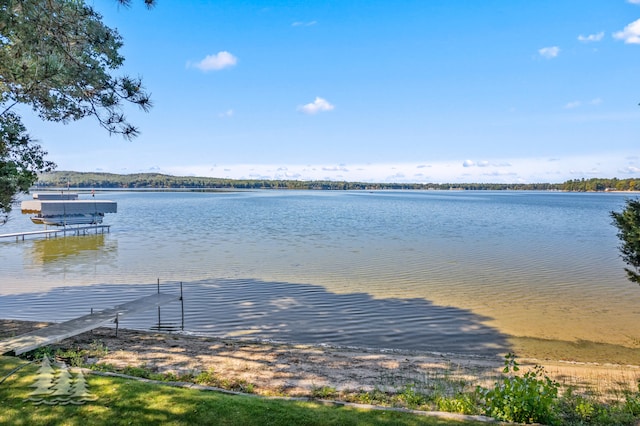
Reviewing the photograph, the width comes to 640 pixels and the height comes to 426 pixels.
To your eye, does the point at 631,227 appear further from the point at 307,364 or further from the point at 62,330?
the point at 62,330

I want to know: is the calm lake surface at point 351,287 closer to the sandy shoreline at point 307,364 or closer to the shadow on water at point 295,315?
the shadow on water at point 295,315

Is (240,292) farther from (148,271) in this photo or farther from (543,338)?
(543,338)

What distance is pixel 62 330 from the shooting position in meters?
8.48

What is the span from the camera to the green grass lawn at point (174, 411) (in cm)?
483

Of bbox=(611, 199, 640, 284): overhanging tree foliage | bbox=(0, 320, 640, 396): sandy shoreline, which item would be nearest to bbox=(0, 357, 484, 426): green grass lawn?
bbox=(0, 320, 640, 396): sandy shoreline

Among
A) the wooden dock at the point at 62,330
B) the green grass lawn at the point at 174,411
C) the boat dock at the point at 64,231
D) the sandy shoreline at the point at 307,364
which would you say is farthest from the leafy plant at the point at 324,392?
the boat dock at the point at 64,231

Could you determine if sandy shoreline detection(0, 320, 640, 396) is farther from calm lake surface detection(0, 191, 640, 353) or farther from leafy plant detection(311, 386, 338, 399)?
calm lake surface detection(0, 191, 640, 353)

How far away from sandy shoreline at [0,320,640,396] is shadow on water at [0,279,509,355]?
3.41 ft

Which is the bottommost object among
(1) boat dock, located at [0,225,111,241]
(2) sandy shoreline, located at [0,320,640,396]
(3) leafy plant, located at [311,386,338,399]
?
(1) boat dock, located at [0,225,111,241]

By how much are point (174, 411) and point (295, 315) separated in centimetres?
752

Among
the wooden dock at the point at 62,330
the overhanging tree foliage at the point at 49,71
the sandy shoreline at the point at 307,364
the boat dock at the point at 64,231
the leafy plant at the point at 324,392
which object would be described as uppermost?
the overhanging tree foliage at the point at 49,71

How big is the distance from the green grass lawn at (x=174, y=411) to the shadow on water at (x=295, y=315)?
4.99m

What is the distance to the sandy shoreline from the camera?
23.3ft

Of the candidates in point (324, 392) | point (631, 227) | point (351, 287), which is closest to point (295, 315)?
point (351, 287)
